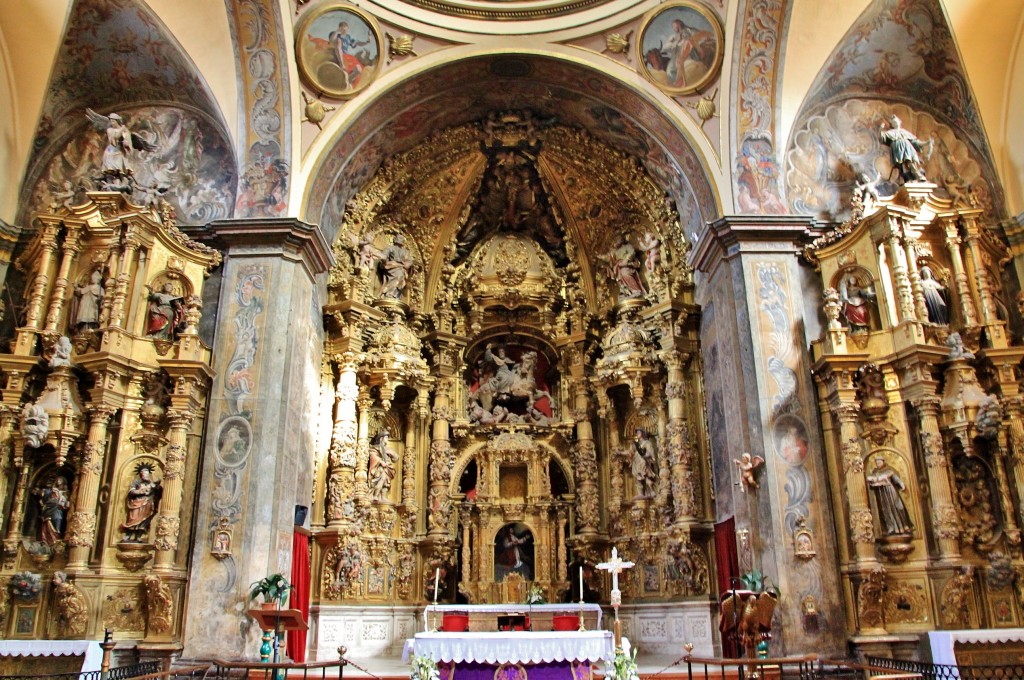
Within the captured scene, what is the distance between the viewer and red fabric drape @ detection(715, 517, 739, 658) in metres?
12.5

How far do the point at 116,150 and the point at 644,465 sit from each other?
10.5 meters

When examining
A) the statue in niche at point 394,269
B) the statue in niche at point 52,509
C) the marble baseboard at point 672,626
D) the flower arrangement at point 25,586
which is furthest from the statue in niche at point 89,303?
the marble baseboard at point 672,626

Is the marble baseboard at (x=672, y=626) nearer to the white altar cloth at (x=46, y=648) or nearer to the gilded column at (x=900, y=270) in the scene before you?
the gilded column at (x=900, y=270)

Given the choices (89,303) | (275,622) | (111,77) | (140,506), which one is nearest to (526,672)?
(275,622)

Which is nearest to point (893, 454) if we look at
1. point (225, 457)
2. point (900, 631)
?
point (900, 631)

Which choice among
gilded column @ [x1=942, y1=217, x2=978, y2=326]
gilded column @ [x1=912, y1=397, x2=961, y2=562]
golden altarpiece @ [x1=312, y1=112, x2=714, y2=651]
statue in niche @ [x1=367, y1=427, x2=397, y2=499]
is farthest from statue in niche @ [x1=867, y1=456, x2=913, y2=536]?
statue in niche @ [x1=367, y1=427, x2=397, y2=499]

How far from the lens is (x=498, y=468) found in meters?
16.4

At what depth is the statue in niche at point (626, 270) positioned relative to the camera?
16.3 metres

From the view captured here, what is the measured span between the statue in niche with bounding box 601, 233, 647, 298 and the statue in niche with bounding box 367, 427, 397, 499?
547 centimetres

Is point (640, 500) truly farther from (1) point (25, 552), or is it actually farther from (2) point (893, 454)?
(1) point (25, 552)

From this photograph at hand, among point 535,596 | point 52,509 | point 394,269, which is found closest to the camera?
A: point 52,509

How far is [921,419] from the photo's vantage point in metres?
→ 11.8

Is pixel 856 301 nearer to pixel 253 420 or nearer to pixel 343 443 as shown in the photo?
pixel 343 443

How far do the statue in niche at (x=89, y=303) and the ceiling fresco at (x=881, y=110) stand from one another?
11087 millimetres
